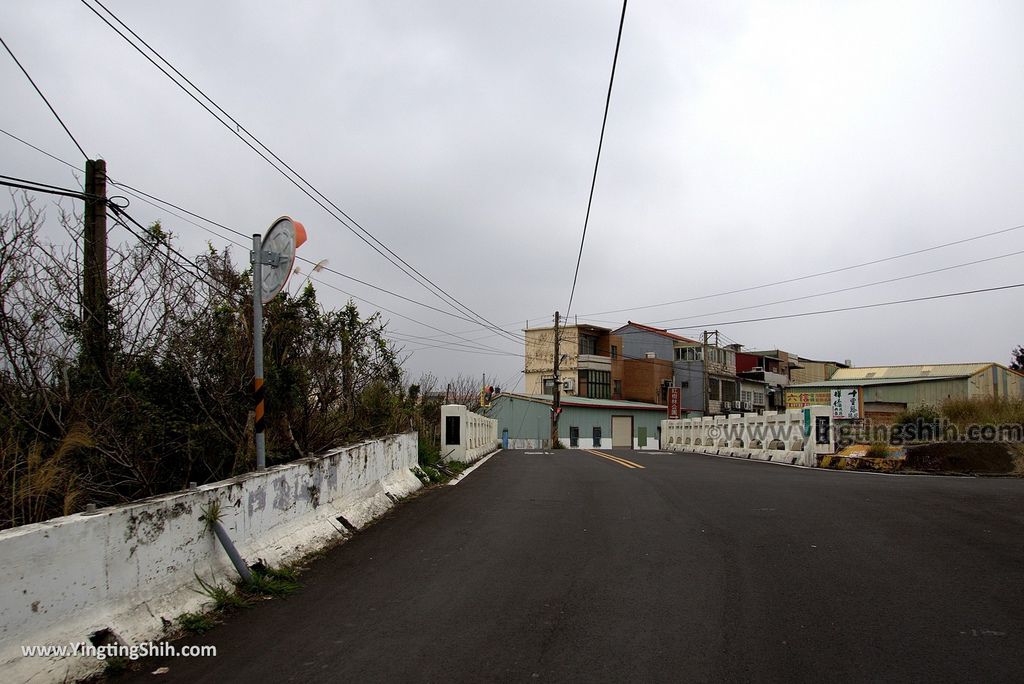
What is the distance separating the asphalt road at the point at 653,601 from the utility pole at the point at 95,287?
334cm

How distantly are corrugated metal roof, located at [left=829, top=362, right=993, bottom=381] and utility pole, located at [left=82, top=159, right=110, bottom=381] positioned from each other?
2156 inches

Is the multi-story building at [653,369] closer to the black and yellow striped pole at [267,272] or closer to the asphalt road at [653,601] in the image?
the asphalt road at [653,601]

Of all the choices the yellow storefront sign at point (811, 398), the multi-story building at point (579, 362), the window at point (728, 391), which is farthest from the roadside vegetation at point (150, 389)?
the window at point (728, 391)

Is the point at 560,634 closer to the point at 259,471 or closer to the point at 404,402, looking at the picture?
the point at 259,471

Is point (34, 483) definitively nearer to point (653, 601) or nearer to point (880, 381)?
point (653, 601)

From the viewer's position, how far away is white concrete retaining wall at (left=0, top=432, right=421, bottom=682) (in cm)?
419

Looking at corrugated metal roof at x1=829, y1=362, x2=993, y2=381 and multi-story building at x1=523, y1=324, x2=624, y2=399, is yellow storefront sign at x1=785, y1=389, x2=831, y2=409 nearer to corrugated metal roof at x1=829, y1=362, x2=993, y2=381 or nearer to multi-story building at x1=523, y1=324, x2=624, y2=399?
corrugated metal roof at x1=829, y1=362, x2=993, y2=381

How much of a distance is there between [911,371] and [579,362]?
2755cm

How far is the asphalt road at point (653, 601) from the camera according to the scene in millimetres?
4539

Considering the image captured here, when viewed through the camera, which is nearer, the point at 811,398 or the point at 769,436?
the point at 769,436

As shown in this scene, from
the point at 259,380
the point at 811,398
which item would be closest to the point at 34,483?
the point at 259,380

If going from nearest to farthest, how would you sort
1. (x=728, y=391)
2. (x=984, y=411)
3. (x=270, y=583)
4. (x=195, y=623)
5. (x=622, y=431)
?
(x=195, y=623), (x=270, y=583), (x=984, y=411), (x=622, y=431), (x=728, y=391)

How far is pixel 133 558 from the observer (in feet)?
16.9

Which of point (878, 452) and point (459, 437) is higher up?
point (459, 437)
